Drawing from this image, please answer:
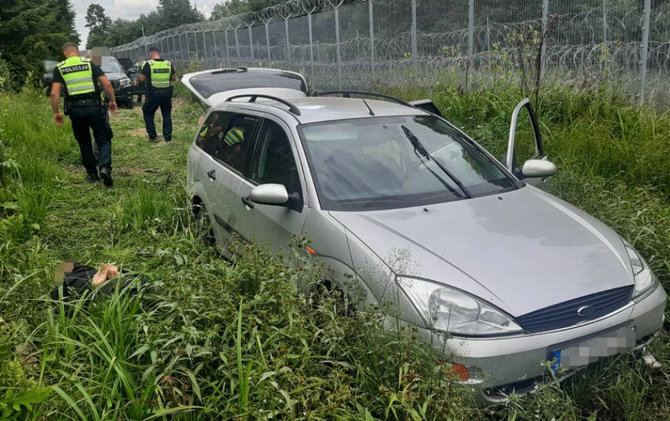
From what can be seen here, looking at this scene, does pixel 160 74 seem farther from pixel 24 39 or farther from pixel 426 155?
pixel 24 39

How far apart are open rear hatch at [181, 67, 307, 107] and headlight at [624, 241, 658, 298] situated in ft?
17.6

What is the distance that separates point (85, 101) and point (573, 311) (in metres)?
6.35

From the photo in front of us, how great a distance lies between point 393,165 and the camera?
12.2 ft

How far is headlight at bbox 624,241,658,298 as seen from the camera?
9.53 ft

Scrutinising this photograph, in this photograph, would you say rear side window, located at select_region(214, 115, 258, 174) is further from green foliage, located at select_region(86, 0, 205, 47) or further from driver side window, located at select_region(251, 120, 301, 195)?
green foliage, located at select_region(86, 0, 205, 47)

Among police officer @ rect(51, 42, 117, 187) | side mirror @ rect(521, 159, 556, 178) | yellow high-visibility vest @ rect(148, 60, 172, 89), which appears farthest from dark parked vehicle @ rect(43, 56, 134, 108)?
side mirror @ rect(521, 159, 556, 178)

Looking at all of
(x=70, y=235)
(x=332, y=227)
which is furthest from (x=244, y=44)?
(x=332, y=227)

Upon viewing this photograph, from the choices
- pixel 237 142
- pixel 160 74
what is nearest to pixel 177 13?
pixel 160 74

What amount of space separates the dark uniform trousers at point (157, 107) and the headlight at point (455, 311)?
29.8ft

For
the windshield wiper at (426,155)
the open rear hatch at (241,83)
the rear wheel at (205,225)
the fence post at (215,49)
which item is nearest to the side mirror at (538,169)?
the windshield wiper at (426,155)

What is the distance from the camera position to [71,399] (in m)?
2.38

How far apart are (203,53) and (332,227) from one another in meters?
24.2

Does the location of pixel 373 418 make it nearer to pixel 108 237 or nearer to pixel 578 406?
pixel 578 406

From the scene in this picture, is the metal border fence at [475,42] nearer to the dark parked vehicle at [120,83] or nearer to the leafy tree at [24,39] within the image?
the dark parked vehicle at [120,83]
